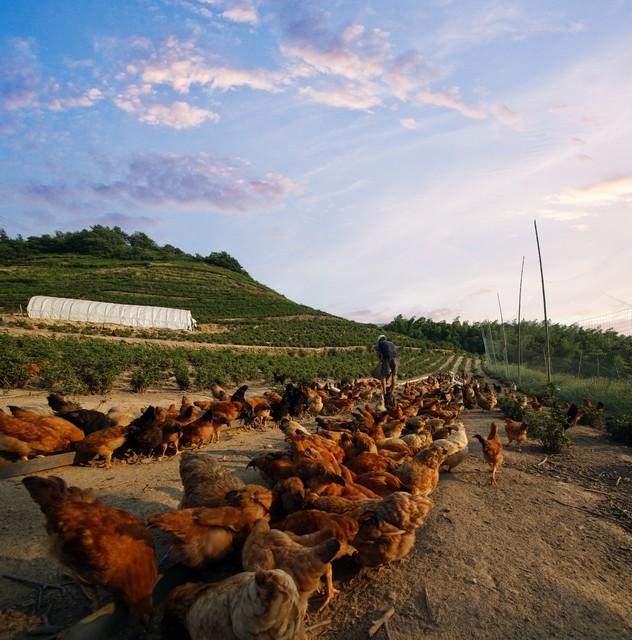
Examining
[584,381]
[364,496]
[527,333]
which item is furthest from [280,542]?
[527,333]

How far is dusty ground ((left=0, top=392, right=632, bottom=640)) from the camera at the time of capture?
2762 millimetres

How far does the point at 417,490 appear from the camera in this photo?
4492mm

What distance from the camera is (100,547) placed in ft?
8.23

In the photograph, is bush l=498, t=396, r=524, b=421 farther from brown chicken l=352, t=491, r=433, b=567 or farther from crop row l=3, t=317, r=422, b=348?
crop row l=3, t=317, r=422, b=348

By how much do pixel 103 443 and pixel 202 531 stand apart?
3429mm

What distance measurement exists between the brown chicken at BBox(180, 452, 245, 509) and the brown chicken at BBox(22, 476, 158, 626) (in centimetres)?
90

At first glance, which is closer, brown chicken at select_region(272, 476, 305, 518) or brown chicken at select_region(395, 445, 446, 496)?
brown chicken at select_region(272, 476, 305, 518)

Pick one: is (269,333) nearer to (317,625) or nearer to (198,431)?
(198,431)

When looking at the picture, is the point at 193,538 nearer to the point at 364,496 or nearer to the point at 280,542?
the point at 280,542

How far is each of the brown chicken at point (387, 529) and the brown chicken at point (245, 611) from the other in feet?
3.47

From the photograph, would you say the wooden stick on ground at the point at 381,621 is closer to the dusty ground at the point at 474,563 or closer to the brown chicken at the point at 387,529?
the dusty ground at the point at 474,563

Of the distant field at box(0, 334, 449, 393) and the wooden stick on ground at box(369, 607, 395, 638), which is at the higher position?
the distant field at box(0, 334, 449, 393)

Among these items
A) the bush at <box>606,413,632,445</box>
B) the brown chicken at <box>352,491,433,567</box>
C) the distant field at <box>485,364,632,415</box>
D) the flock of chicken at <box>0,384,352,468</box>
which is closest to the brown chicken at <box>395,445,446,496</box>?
the brown chicken at <box>352,491,433,567</box>

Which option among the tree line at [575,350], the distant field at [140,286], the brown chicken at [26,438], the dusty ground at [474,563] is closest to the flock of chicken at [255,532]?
the dusty ground at [474,563]
